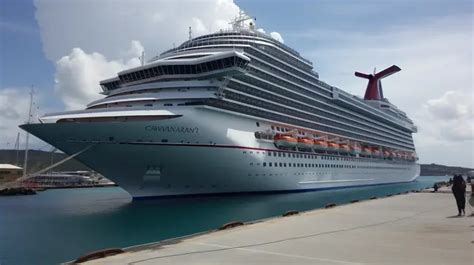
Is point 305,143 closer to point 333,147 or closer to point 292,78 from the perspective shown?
point 292,78

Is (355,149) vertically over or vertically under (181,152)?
over

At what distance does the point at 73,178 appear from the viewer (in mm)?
100438

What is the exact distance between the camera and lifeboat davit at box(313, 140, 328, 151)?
46.4 meters

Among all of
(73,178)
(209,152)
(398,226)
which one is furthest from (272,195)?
(73,178)

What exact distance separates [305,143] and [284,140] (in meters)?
5.02

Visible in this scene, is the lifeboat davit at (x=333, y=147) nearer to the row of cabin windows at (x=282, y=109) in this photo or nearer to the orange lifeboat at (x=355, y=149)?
the row of cabin windows at (x=282, y=109)

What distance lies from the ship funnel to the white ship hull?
54.9m

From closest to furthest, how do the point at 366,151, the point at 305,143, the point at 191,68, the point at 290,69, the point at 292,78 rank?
1. the point at 191,68
2. the point at 305,143
3. the point at 292,78
4. the point at 290,69
5. the point at 366,151

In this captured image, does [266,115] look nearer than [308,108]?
Yes

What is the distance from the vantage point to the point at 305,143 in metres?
43.8

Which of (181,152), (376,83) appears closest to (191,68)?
(181,152)

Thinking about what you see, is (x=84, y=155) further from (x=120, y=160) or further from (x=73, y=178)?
(x=73, y=178)

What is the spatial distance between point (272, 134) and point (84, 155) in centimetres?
1757

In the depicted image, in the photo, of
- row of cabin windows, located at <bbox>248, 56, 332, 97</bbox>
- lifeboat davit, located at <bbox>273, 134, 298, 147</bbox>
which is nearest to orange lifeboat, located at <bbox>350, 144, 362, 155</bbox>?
row of cabin windows, located at <bbox>248, 56, 332, 97</bbox>
